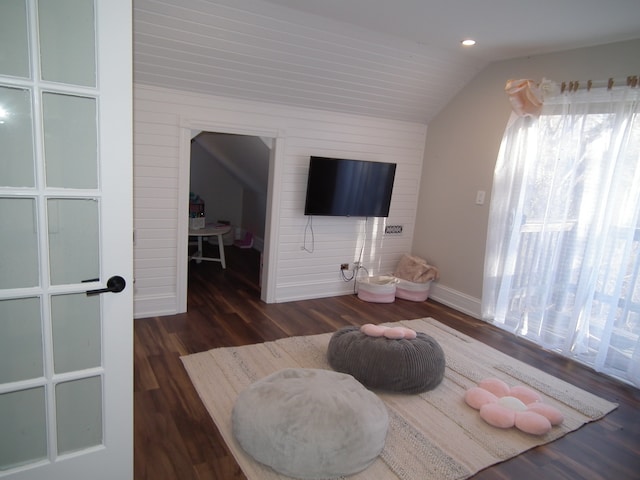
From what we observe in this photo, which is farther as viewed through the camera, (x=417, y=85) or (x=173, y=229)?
(x=417, y=85)

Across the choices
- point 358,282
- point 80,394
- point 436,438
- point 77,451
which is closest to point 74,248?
point 80,394

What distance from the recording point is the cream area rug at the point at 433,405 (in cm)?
201

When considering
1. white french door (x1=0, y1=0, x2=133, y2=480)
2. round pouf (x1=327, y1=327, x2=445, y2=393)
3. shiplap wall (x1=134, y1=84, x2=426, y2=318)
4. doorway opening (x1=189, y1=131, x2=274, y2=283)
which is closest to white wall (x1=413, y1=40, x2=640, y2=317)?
shiplap wall (x1=134, y1=84, x2=426, y2=318)

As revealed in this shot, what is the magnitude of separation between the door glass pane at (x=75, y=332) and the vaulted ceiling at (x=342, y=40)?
203 cm

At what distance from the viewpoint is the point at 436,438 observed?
2.21 meters

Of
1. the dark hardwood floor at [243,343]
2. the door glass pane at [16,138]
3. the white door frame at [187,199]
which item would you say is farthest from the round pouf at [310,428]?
the white door frame at [187,199]

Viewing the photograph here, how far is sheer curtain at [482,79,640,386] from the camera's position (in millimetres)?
2967

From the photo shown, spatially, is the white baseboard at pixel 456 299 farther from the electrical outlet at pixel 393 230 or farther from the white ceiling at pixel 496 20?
the white ceiling at pixel 496 20

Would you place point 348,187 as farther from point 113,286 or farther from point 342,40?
point 113,286

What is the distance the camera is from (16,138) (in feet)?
4.39

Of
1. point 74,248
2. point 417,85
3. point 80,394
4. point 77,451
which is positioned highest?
point 417,85

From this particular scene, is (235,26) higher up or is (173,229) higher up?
(235,26)

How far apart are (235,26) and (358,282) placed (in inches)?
109

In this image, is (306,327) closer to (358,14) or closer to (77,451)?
(77,451)
